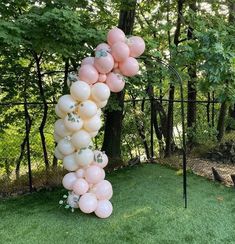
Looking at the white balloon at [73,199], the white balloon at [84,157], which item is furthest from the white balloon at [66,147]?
the white balloon at [73,199]

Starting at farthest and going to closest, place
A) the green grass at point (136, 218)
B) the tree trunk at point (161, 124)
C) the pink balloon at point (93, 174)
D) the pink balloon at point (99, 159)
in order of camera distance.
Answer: the tree trunk at point (161, 124)
the pink balloon at point (99, 159)
the pink balloon at point (93, 174)
the green grass at point (136, 218)

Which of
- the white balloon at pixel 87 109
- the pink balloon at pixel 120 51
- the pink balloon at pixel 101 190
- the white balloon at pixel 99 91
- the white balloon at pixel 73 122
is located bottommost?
the pink balloon at pixel 101 190

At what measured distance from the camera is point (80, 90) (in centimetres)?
447

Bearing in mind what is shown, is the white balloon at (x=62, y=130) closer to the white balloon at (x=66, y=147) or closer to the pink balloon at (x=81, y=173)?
the white balloon at (x=66, y=147)

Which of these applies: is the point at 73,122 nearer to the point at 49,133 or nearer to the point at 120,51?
the point at 120,51

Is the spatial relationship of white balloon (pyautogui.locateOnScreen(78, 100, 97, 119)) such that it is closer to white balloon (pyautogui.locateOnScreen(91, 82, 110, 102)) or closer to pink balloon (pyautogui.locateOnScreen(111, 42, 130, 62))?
white balloon (pyautogui.locateOnScreen(91, 82, 110, 102))

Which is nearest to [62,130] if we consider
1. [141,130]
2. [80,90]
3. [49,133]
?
[80,90]

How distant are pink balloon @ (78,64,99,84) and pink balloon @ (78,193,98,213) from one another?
1.43 m

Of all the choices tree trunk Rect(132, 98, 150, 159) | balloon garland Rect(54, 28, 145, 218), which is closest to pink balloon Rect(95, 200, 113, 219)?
balloon garland Rect(54, 28, 145, 218)

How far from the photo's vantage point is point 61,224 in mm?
4715

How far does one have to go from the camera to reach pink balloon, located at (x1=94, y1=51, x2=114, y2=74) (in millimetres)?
4516

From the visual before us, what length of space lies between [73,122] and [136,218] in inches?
58.9

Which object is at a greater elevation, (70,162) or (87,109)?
(87,109)

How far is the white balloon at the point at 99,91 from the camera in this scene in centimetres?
456
